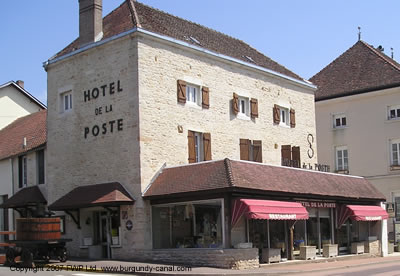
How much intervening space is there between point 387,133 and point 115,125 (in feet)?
63.3

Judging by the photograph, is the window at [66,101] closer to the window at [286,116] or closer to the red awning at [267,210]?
the red awning at [267,210]

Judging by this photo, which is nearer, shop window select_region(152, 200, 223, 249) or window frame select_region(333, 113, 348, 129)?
shop window select_region(152, 200, 223, 249)

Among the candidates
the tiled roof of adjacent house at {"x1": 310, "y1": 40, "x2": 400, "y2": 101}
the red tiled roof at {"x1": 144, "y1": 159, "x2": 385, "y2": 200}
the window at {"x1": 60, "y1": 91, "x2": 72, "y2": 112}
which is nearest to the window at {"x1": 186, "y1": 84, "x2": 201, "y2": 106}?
the red tiled roof at {"x1": 144, "y1": 159, "x2": 385, "y2": 200}

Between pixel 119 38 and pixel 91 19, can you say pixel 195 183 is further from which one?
pixel 91 19

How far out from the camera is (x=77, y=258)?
81.3 feet

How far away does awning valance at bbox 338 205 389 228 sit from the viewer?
27298mm

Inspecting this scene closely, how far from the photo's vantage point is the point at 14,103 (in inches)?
1540

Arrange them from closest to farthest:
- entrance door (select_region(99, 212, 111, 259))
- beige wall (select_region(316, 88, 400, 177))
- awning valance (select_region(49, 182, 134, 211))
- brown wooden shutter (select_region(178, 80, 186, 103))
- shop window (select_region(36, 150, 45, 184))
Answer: awning valance (select_region(49, 182, 134, 211)), entrance door (select_region(99, 212, 111, 259)), brown wooden shutter (select_region(178, 80, 186, 103)), shop window (select_region(36, 150, 45, 184)), beige wall (select_region(316, 88, 400, 177))

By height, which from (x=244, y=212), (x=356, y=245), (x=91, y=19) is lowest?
(x=356, y=245)

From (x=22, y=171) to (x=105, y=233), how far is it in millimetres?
7614

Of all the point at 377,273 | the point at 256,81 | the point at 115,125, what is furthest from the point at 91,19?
the point at 377,273

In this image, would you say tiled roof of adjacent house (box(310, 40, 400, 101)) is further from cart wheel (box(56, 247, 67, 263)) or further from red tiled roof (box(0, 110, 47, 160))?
cart wheel (box(56, 247, 67, 263))

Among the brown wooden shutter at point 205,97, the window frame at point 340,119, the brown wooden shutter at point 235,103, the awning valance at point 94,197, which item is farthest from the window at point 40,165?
the window frame at point 340,119

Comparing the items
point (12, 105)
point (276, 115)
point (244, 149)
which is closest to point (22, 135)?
point (12, 105)
